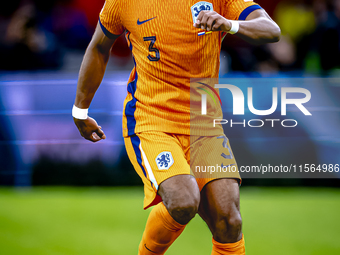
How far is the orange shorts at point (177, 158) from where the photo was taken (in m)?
2.17

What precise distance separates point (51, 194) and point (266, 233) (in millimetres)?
2587

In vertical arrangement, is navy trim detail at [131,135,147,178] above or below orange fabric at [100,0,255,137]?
below

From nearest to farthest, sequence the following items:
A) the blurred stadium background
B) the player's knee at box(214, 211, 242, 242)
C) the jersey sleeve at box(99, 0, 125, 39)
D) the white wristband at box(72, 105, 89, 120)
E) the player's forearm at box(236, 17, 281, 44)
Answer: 1. the player's forearm at box(236, 17, 281, 44)
2. the player's knee at box(214, 211, 242, 242)
3. the jersey sleeve at box(99, 0, 125, 39)
4. the white wristband at box(72, 105, 89, 120)
5. the blurred stadium background

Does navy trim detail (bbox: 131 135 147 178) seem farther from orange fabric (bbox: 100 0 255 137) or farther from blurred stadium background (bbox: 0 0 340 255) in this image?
blurred stadium background (bbox: 0 0 340 255)

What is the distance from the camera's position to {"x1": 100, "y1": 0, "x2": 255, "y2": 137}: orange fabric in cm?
226

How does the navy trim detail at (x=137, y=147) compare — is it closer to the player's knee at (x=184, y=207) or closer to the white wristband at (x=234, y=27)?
the player's knee at (x=184, y=207)

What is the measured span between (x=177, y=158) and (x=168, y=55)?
56 centimetres

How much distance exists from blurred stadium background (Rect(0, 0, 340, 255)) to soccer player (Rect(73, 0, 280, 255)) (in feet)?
5.20

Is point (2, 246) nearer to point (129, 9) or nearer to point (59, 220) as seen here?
point (59, 220)

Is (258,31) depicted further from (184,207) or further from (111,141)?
(111,141)

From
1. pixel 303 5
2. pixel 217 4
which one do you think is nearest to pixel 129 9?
pixel 217 4

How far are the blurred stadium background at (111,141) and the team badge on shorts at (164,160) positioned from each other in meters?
1.72

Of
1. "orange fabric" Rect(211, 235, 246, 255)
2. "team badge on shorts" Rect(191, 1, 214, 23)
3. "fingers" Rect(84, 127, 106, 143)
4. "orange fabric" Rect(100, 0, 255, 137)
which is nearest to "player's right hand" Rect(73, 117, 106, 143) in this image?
"fingers" Rect(84, 127, 106, 143)

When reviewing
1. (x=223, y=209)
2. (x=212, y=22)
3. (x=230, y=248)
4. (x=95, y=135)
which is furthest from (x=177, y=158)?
(x=95, y=135)
